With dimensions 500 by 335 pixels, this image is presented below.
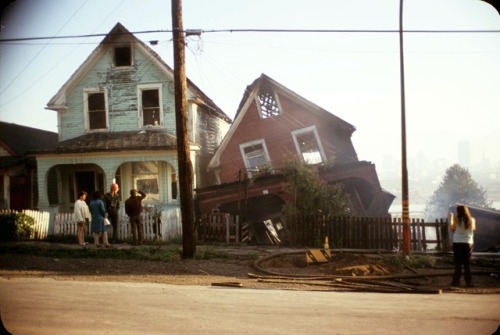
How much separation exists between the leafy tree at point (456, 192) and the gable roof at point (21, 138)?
49.4 metres

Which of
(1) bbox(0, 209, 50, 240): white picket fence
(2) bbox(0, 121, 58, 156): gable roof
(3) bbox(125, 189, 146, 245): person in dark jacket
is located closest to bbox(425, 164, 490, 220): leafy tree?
(2) bbox(0, 121, 58, 156): gable roof

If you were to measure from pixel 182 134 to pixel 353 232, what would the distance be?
7.73m

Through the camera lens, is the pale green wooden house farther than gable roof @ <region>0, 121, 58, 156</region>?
No

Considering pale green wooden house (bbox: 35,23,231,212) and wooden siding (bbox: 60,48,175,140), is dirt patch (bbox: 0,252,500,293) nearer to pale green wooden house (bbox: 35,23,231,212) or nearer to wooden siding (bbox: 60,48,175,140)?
pale green wooden house (bbox: 35,23,231,212)

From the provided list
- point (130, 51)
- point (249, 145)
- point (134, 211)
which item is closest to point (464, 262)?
point (134, 211)

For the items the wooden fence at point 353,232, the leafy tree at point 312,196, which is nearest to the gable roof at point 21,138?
the leafy tree at point 312,196

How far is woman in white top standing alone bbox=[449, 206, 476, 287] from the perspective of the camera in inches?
354

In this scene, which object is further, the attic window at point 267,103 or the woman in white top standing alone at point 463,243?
the attic window at point 267,103

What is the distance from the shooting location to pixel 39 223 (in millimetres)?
16828

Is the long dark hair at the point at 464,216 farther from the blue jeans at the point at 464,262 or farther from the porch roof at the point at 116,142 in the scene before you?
the porch roof at the point at 116,142

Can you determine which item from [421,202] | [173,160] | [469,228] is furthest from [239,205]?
[421,202]

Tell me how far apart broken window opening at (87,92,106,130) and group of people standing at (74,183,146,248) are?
636cm

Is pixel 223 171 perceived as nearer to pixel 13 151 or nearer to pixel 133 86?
pixel 133 86

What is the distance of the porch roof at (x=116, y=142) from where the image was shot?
746 inches
